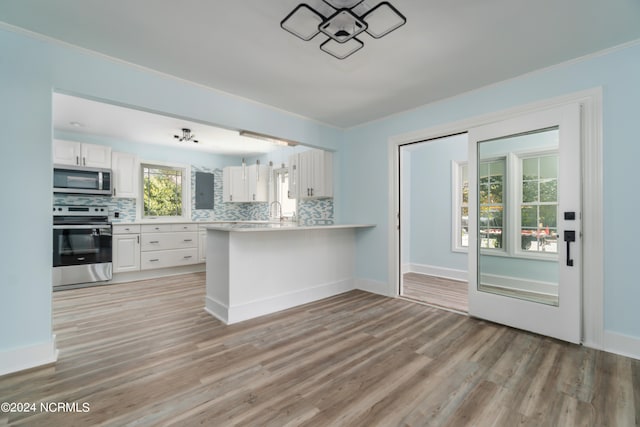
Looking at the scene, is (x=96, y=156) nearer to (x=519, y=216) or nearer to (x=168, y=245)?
(x=168, y=245)

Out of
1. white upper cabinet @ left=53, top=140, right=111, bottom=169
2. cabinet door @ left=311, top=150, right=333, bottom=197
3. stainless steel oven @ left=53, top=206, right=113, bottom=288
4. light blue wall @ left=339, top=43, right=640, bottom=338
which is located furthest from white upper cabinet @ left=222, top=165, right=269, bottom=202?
light blue wall @ left=339, top=43, right=640, bottom=338

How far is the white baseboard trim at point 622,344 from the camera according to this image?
2199mm

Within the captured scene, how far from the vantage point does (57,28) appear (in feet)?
6.77

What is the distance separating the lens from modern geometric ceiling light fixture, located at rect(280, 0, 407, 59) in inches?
70.4

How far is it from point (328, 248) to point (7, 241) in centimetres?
311

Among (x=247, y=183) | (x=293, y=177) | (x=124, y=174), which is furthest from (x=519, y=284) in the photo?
(x=124, y=174)

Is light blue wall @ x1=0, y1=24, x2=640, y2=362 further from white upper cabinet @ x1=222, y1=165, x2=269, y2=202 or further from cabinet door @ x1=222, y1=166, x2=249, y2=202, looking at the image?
cabinet door @ x1=222, y1=166, x2=249, y2=202

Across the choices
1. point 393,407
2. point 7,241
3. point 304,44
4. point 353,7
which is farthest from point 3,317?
point 353,7

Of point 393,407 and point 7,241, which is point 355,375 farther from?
point 7,241

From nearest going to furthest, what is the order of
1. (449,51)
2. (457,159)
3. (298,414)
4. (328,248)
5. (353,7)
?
(298,414)
(353,7)
(449,51)
(328,248)
(457,159)

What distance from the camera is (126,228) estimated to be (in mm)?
4824

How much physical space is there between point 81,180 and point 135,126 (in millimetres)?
1285

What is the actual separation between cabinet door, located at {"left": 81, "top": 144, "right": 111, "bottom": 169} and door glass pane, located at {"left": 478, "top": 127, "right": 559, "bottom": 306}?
5.75 meters

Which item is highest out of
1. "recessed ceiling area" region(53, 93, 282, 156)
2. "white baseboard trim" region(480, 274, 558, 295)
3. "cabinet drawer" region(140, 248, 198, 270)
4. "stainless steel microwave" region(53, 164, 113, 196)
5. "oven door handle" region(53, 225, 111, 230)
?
"recessed ceiling area" region(53, 93, 282, 156)
